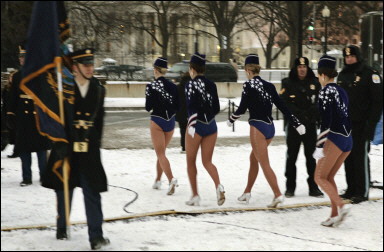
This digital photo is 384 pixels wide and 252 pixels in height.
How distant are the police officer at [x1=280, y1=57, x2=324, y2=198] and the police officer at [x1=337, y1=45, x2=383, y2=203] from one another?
0.44 m

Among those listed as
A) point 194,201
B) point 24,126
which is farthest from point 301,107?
point 24,126

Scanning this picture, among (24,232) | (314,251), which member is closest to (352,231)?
(314,251)

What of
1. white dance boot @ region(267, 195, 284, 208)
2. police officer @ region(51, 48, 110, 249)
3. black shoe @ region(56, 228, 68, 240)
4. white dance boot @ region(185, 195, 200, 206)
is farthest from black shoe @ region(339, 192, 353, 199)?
black shoe @ region(56, 228, 68, 240)

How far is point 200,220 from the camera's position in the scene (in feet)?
24.8

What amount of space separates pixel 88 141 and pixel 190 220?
189cm

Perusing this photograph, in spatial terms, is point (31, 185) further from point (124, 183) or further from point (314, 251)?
point (314, 251)

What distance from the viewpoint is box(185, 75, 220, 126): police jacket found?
8438 mm

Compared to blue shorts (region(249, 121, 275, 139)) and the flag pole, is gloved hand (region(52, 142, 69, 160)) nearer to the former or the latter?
the flag pole

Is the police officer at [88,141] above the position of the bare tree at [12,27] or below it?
below

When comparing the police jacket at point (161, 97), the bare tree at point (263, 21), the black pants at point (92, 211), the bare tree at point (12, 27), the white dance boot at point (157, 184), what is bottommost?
the white dance boot at point (157, 184)

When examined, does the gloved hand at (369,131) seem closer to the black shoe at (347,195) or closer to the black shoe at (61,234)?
the black shoe at (347,195)

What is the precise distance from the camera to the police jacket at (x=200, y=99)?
27.7 ft

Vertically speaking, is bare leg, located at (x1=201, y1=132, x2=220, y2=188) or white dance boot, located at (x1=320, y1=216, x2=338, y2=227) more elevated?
bare leg, located at (x1=201, y1=132, x2=220, y2=188)

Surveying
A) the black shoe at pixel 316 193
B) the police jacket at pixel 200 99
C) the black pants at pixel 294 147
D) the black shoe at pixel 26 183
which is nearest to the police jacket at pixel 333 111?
the police jacket at pixel 200 99
